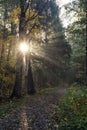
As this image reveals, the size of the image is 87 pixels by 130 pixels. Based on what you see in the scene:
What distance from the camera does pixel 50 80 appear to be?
4228cm

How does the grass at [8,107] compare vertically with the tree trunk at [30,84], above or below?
below

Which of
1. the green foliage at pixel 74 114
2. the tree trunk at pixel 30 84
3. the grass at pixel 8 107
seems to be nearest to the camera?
the green foliage at pixel 74 114

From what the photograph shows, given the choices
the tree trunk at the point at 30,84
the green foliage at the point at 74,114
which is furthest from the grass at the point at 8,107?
the tree trunk at the point at 30,84

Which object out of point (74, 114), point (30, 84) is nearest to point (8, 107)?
point (74, 114)

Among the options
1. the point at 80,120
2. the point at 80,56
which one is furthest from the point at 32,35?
the point at 80,56

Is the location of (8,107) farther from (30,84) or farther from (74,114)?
(30,84)

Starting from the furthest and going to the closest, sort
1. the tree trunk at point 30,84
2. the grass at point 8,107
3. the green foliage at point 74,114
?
the tree trunk at point 30,84, the grass at point 8,107, the green foliage at point 74,114

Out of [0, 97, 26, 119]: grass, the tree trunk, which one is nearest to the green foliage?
[0, 97, 26, 119]: grass

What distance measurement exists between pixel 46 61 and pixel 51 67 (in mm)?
2516

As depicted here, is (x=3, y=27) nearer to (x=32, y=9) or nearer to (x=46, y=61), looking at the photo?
(x=32, y=9)

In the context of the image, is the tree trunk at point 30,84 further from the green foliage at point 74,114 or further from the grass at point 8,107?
the green foliage at point 74,114

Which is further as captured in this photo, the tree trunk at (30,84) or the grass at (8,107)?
the tree trunk at (30,84)

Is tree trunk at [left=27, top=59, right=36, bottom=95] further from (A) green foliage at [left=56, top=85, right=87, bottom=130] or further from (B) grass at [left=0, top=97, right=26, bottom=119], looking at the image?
(A) green foliage at [left=56, top=85, right=87, bottom=130]

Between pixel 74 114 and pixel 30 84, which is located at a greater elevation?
pixel 30 84
